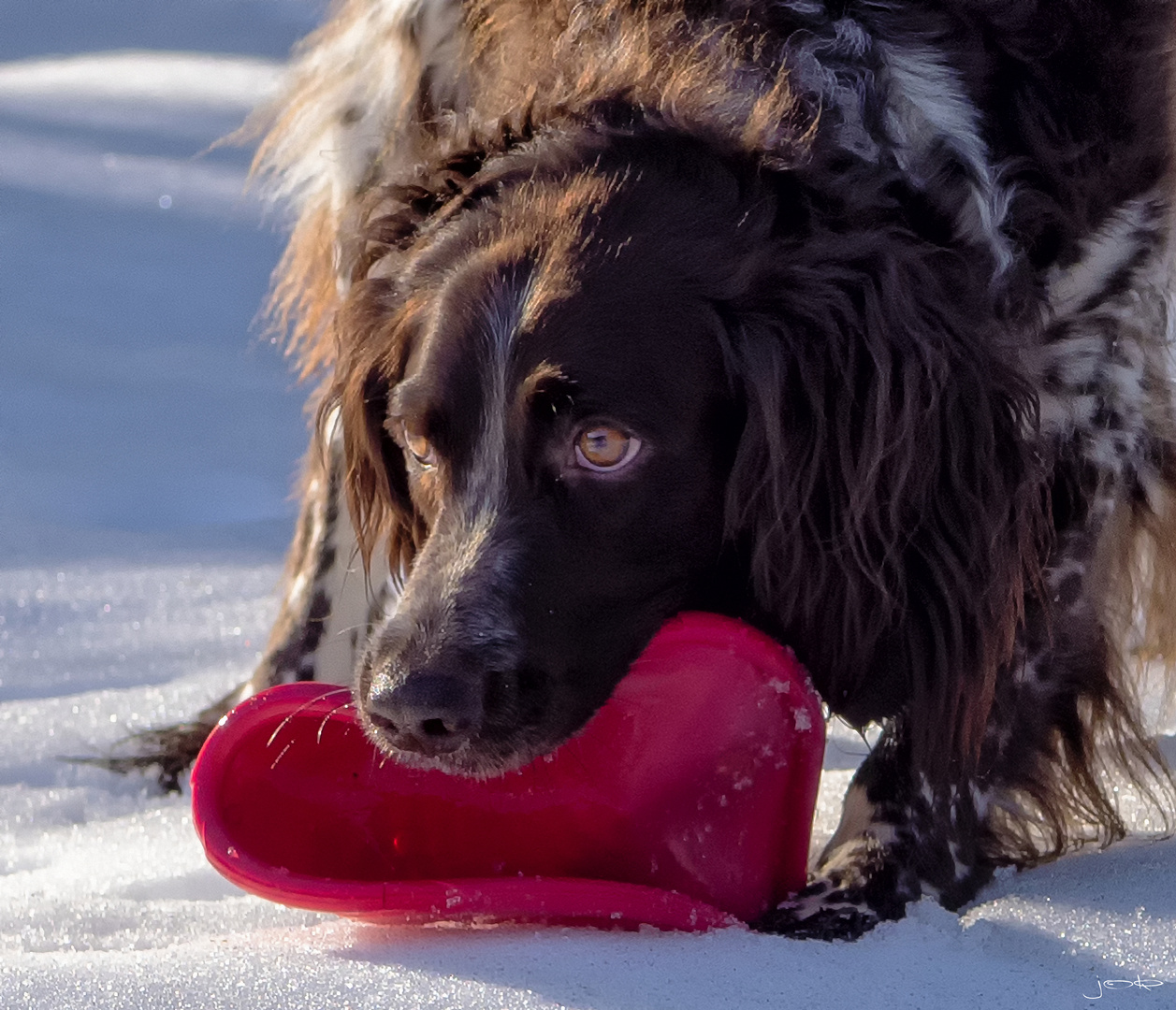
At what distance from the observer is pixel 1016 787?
2.47 metres

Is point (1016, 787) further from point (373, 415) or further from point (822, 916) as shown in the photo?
point (373, 415)

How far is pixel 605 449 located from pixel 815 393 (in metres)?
0.29

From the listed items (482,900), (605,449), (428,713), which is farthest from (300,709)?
(605,449)

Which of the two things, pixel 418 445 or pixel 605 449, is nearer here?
pixel 605 449

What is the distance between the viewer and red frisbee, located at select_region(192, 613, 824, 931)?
6.86 feet

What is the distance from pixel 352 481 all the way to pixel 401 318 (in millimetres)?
345

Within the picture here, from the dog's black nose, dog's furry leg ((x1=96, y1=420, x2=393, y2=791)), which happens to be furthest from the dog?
dog's furry leg ((x1=96, y1=420, x2=393, y2=791))

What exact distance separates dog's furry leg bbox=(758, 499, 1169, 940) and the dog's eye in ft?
1.69

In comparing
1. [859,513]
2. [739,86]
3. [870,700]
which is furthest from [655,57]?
[870,700]

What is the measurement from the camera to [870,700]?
7.54ft

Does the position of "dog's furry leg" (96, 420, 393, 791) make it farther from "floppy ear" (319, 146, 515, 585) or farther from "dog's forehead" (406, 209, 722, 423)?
"dog's forehead" (406, 209, 722, 423)

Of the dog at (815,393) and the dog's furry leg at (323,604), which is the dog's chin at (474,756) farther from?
the dog's furry leg at (323,604)

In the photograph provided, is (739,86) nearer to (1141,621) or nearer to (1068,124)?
(1068,124)

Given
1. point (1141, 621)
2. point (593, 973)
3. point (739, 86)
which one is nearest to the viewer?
point (593, 973)
